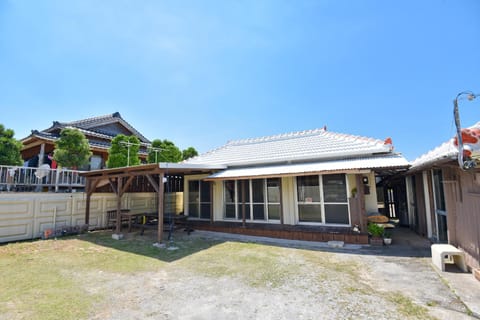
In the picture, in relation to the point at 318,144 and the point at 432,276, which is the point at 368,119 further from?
the point at 432,276

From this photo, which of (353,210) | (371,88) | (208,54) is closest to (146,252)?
(353,210)

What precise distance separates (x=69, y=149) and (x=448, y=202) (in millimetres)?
14510

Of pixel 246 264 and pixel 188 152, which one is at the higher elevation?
pixel 188 152

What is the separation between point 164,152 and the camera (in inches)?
558

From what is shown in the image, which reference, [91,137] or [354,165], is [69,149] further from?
[354,165]

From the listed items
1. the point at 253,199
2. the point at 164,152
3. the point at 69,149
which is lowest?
the point at 253,199

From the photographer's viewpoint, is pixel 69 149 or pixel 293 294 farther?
pixel 69 149

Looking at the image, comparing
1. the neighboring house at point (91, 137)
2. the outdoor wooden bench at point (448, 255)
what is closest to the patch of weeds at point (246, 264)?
the outdoor wooden bench at point (448, 255)

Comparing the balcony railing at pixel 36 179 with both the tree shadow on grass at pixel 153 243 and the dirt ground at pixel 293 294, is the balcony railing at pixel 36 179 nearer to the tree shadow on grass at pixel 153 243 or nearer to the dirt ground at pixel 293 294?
the tree shadow on grass at pixel 153 243

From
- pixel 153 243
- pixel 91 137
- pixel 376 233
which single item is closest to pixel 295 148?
pixel 376 233

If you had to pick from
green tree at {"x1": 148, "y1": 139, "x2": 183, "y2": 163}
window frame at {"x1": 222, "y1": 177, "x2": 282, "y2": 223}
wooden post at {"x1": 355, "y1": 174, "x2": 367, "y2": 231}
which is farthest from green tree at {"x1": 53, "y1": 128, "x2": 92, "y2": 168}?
wooden post at {"x1": 355, "y1": 174, "x2": 367, "y2": 231}

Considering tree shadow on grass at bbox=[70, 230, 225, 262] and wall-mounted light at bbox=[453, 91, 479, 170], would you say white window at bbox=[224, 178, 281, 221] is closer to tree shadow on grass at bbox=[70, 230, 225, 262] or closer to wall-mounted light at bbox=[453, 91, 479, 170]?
tree shadow on grass at bbox=[70, 230, 225, 262]

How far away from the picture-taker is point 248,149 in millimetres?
12430

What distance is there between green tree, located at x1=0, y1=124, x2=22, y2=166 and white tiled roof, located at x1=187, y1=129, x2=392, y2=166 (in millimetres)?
8092
